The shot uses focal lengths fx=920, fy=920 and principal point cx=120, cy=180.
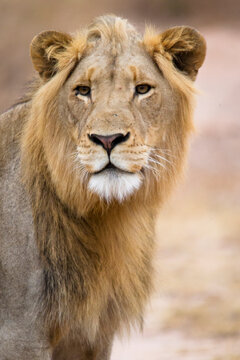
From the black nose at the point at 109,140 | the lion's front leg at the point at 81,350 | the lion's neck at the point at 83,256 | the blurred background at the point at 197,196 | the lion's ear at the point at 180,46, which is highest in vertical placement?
the blurred background at the point at 197,196

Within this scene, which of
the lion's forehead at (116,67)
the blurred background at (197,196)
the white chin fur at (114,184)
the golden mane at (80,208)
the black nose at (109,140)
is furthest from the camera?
the blurred background at (197,196)

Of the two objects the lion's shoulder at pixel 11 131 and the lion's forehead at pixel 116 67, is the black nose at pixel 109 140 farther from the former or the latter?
the lion's shoulder at pixel 11 131

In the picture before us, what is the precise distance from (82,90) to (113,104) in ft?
Result: 1.03

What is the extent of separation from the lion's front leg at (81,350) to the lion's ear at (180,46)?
6.14ft

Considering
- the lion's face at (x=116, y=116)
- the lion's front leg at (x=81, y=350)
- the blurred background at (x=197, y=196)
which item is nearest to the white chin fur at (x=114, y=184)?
the lion's face at (x=116, y=116)

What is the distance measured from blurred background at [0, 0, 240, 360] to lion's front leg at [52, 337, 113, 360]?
1.70 ft

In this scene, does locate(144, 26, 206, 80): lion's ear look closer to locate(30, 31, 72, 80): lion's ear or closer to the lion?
the lion

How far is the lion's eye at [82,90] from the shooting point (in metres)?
5.39

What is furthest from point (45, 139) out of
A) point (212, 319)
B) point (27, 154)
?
point (212, 319)

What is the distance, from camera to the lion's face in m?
5.04

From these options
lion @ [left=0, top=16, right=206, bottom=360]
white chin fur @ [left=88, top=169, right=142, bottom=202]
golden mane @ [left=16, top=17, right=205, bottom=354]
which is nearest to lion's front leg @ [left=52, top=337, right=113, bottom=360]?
lion @ [left=0, top=16, right=206, bottom=360]

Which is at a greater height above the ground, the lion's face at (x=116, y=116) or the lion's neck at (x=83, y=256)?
the lion's face at (x=116, y=116)

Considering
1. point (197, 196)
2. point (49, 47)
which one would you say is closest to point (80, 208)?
point (49, 47)

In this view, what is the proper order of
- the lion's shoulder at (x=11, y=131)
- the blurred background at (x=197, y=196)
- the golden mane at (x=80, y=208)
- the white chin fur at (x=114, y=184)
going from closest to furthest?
1. the white chin fur at (x=114, y=184)
2. the golden mane at (x=80, y=208)
3. the lion's shoulder at (x=11, y=131)
4. the blurred background at (x=197, y=196)
